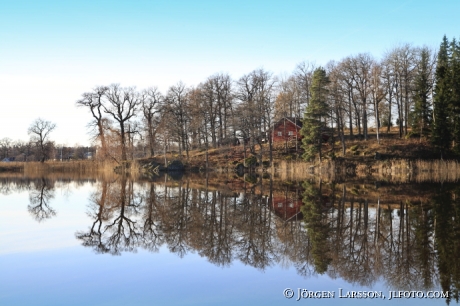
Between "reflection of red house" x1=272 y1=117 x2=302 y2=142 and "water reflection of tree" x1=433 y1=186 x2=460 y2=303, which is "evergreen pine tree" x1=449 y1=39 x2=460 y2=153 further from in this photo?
"water reflection of tree" x1=433 y1=186 x2=460 y2=303

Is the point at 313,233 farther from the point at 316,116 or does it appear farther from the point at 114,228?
the point at 316,116

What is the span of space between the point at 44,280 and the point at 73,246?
10.8 ft

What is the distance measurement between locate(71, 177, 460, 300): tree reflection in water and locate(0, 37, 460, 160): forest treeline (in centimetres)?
2718


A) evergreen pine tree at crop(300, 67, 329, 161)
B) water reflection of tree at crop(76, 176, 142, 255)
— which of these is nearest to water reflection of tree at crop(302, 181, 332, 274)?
water reflection of tree at crop(76, 176, 142, 255)

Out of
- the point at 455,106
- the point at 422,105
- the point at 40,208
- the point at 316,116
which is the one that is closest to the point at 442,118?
the point at 455,106

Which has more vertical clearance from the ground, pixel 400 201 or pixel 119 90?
pixel 119 90

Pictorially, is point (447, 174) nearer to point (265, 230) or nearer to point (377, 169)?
point (377, 169)

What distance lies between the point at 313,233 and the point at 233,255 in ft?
10.1

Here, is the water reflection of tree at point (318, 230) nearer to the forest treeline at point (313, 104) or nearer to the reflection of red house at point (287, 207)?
the reflection of red house at point (287, 207)

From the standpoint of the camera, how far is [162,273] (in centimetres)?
884

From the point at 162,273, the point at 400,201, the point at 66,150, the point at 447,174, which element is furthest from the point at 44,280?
the point at 66,150

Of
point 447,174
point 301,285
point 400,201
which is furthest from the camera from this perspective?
point 447,174

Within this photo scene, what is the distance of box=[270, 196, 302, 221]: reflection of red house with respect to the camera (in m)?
16.1

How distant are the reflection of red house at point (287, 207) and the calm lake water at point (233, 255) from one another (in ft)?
0.27
